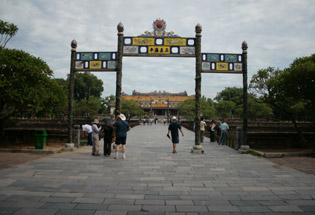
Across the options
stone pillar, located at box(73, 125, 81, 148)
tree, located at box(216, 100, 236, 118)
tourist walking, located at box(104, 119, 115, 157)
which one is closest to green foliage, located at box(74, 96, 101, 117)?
tree, located at box(216, 100, 236, 118)

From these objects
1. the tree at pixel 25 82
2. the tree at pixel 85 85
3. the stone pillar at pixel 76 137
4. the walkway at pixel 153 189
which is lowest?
the walkway at pixel 153 189

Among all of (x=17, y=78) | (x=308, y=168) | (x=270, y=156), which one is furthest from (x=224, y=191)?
(x=17, y=78)

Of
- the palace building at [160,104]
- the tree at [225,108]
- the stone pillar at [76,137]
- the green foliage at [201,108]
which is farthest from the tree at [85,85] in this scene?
the stone pillar at [76,137]

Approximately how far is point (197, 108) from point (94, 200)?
22.4ft

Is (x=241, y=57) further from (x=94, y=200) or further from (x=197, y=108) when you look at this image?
(x=94, y=200)

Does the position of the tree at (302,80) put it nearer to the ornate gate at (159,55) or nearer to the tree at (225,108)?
the ornate gate at (159,55)

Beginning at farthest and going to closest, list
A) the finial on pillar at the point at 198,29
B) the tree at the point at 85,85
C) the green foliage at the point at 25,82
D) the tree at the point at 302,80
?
the tree at the point at 85,85 < the finial on pillar at the point at 198,29 < the tree at the point at 302,80 < the green foliage at the point at 25,82

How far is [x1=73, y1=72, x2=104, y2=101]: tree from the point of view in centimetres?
5492

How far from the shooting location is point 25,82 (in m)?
9.50

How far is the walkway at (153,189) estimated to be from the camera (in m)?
3.63

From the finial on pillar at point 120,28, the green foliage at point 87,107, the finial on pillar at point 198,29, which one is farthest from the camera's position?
the green foliage at point 87,107

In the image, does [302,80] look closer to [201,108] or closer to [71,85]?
[71,85]

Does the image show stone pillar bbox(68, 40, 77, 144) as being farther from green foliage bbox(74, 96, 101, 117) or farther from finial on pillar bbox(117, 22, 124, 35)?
green foliage bbox(74, 96, 101, 117)

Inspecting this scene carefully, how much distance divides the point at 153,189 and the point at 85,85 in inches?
2157
